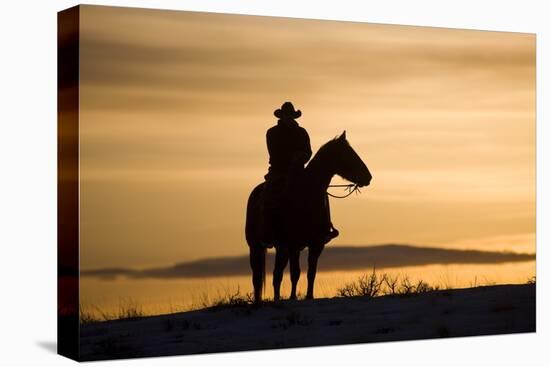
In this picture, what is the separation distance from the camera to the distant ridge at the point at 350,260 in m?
13.4

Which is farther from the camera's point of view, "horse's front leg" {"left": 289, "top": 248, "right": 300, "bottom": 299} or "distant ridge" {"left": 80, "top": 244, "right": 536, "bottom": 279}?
"horse's front leg" {"left": 289, "top": 248, "right": 300, "bottom": 299}

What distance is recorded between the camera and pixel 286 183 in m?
13.9

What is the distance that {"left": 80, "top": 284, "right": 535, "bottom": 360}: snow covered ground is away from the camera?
1320 centimetres

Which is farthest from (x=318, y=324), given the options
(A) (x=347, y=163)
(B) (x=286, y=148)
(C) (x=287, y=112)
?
(C) (x=287, y=112)

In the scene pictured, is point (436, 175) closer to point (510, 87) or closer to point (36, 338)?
point (510, 87)

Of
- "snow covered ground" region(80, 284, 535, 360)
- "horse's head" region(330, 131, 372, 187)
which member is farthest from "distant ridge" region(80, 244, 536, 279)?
"horse's head" region(330, 131, 372, 187)

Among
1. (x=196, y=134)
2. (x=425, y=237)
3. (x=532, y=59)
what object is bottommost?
(x=425, y=237)

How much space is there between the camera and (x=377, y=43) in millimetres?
14445

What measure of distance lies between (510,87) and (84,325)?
5.17 meters

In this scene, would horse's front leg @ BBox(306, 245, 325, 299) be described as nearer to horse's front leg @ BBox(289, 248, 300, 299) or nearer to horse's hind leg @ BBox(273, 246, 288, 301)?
horse's front leg @ BBox(289, 248, 300, 299)

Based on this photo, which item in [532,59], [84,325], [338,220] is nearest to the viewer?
[84,325]

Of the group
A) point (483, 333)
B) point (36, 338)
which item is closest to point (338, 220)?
point (483, 333)

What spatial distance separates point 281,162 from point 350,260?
1241 millimetres

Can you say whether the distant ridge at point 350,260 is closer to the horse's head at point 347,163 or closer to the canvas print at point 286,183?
the canvas print at point 286,183
